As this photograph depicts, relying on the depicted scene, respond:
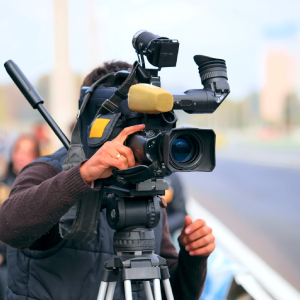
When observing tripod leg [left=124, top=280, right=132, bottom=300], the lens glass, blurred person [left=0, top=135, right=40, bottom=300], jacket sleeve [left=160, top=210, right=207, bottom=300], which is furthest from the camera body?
blurred person [left=0, top=135, right=40, bottom=300]

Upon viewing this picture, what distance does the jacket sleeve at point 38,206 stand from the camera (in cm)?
148

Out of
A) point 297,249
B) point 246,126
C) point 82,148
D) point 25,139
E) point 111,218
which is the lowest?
point 246,126

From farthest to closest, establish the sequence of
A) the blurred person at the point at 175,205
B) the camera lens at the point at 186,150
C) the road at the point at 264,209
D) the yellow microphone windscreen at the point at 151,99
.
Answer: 1. the road at the point at 264,209
2. the blurred person at the point at 175,205
3. the camera lens at the point at 186,150
4. the yellow microphone windscreen at the point at 151,99

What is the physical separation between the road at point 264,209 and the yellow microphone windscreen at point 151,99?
3.86 m

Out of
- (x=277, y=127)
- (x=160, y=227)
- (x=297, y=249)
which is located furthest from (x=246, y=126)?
(x=160, y=227)

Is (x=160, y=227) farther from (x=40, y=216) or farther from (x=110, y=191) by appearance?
(x=40, y=216)

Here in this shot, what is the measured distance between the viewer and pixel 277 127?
59406mm

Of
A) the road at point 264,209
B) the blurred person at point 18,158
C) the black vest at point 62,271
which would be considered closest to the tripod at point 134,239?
the black vest at point 62,271

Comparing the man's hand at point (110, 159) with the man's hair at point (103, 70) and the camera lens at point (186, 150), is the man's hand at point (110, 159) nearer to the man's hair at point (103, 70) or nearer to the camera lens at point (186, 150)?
the camera lens at point (186, 150)

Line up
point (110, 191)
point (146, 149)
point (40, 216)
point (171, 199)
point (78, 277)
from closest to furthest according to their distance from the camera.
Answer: point (146, 149)
point (40, 216)
point (110, 191)
point (78, 277)
point (171, 199)

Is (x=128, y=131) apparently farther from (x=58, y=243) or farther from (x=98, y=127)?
(x=58, y=243)

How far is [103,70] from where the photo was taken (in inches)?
80.2

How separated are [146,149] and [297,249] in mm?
5711

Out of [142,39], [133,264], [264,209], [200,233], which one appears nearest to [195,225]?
[200,233]
